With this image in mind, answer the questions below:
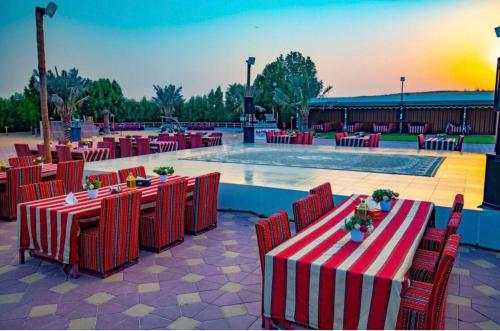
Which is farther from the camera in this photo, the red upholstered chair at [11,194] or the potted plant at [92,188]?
the red upholstered chair at [11,194]

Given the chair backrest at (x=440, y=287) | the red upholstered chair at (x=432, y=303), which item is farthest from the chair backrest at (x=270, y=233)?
the chair backrest at (x=440, y=287)

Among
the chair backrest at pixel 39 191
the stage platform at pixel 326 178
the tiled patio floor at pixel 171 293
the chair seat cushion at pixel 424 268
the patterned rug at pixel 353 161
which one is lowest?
the tiled patio floor at pixel 171 293

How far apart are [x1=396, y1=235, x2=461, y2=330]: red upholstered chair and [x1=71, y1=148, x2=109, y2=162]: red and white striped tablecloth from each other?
32.6 ft

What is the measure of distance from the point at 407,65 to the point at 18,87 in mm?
32755

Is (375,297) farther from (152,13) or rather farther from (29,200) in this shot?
(152,13)

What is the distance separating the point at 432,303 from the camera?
7.86 ft

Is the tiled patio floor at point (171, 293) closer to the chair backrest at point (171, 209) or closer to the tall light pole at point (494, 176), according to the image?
the chair backrest at point (171, 209)

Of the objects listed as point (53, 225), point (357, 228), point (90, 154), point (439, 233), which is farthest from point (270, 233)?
point (90, 154)

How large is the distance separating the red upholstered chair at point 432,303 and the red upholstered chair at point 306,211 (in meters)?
1.16

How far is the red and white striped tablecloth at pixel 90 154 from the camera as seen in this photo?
10.8 meters

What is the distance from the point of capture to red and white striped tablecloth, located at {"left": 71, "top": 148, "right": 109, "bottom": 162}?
35.4ft

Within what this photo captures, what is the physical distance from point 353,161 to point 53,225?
27.0 ft

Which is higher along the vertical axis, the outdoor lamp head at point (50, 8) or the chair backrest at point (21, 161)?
the outdoor lamp head at point (50, 8)

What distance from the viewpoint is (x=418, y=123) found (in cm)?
2766
